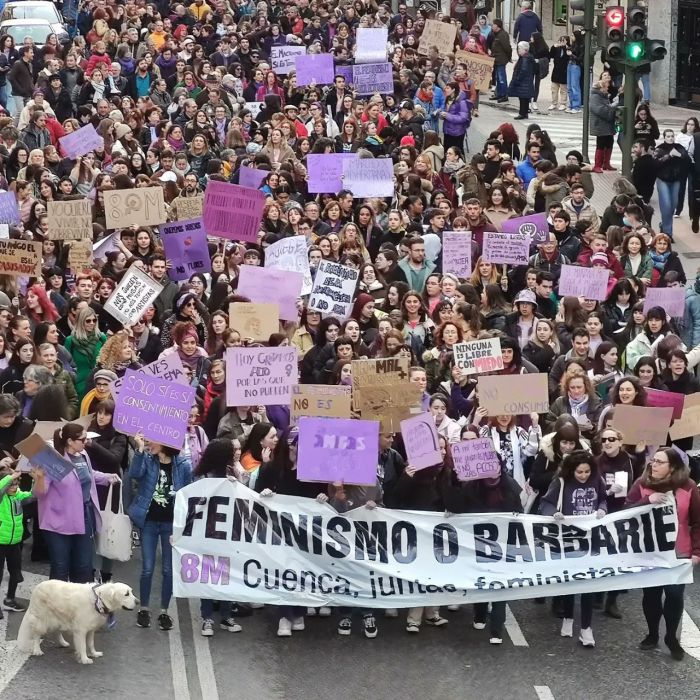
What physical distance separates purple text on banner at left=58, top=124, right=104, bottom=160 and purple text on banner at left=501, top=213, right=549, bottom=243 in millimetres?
5936

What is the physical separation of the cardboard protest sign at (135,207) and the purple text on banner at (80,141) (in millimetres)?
3654

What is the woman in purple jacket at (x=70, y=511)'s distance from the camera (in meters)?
12.3

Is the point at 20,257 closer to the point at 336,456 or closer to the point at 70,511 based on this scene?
the point at 70,511

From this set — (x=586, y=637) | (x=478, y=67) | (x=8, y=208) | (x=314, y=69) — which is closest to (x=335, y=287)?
(x=8, y=208)

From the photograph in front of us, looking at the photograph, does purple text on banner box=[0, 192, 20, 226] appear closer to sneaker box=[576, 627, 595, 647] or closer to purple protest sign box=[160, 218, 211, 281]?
purple protest sign box=[160, 218, 211, 281]

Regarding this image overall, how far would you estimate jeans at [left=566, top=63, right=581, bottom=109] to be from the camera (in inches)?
1261

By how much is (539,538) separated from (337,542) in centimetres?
139

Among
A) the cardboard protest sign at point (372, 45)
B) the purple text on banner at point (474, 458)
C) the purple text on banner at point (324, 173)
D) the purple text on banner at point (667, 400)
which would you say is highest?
the cardboard protest sign at point (372, 45)

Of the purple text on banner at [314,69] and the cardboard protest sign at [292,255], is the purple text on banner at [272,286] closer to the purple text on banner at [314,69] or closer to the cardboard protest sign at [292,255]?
the cardboard protest sign at [292,255]

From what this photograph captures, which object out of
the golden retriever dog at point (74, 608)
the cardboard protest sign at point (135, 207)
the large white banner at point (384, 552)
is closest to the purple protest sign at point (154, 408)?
the large white banner at point (384, 552)

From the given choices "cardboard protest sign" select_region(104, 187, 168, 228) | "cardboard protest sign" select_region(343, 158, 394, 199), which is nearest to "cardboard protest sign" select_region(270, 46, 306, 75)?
"cardboard protest sign" select_region(343, 158, 394, 199)

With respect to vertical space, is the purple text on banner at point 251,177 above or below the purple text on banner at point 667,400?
above

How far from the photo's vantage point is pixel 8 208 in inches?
734

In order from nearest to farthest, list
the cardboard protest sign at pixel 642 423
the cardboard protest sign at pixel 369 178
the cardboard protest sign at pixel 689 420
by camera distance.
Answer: the cardboard protest sign at pixel 642 423, the cardboard protest sign at pixel 689 420, the cardboard protest sign at pixel 369 178
